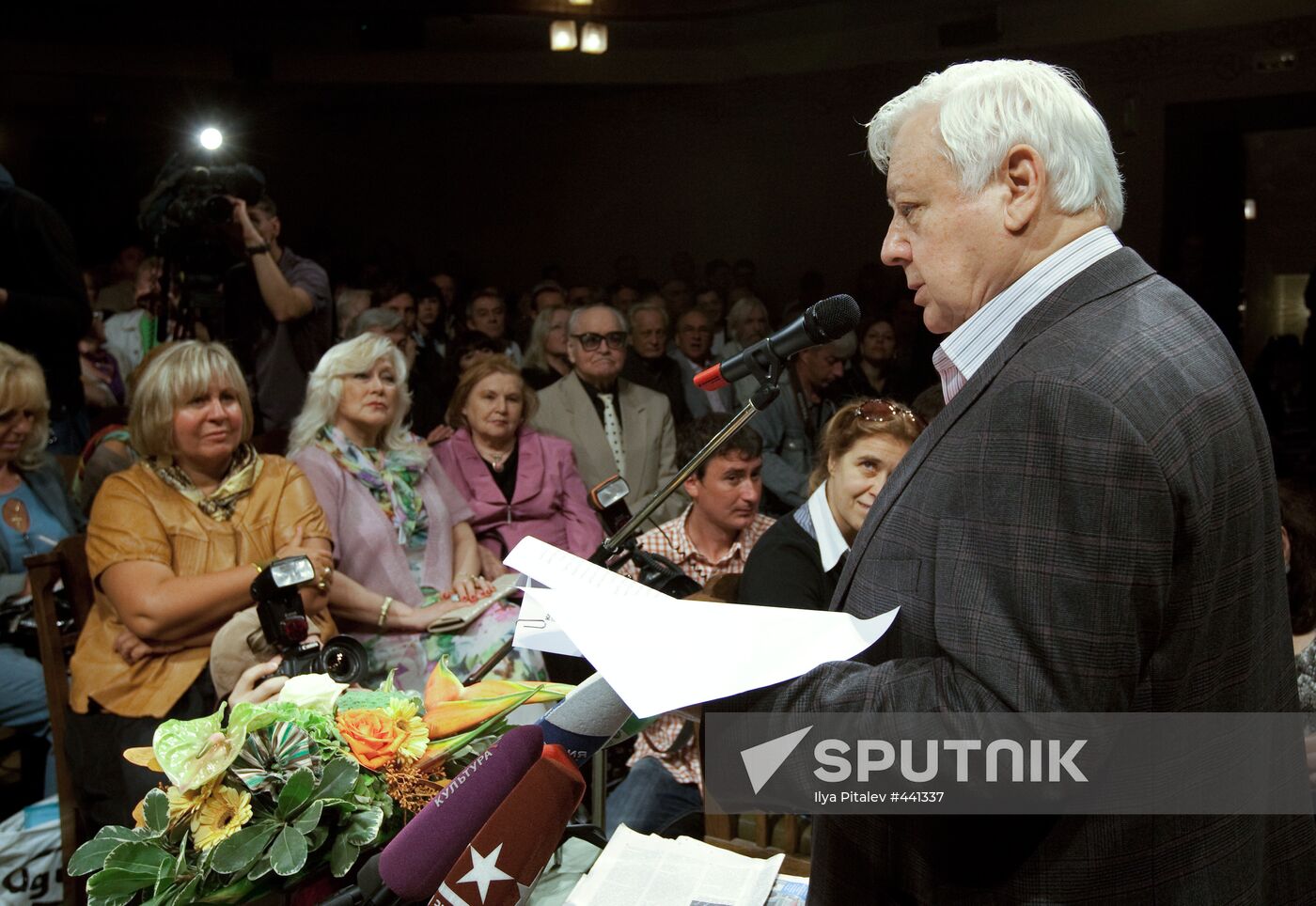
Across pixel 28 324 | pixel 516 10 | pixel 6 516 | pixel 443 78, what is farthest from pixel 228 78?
pixel 6 516

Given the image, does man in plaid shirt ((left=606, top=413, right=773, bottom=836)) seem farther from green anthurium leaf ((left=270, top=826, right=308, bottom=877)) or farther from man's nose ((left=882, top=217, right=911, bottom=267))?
man's nose ((left=882, top=217, right=911, bottom=267))

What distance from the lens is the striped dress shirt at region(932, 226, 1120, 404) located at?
898 mm

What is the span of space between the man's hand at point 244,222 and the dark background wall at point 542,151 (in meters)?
2.74

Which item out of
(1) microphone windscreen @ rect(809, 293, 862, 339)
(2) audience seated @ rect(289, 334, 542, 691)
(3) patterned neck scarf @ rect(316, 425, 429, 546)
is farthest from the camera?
(3) patterned neck scarf @ rect(316, 425, 429, 546)

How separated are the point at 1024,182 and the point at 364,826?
0.83 meters

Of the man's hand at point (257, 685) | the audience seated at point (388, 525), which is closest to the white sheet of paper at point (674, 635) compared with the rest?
the man's hand at point (257, 685)

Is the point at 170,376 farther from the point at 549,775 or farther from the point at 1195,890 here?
the point at 1195,890

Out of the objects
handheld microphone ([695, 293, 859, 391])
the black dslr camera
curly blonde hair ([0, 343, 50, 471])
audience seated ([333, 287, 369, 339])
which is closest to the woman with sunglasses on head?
the black dslr camera

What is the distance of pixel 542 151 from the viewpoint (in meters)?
7.00

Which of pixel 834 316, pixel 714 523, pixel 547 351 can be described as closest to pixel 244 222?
pixel 547 351

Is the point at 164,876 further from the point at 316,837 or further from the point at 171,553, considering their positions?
the point at 171,553

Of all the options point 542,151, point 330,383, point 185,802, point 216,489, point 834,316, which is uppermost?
point 542,151

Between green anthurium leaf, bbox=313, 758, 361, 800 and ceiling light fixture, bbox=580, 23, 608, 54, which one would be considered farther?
ceiling light fixture, bbox=580, 23, 608, 54

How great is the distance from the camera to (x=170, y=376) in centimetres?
258
